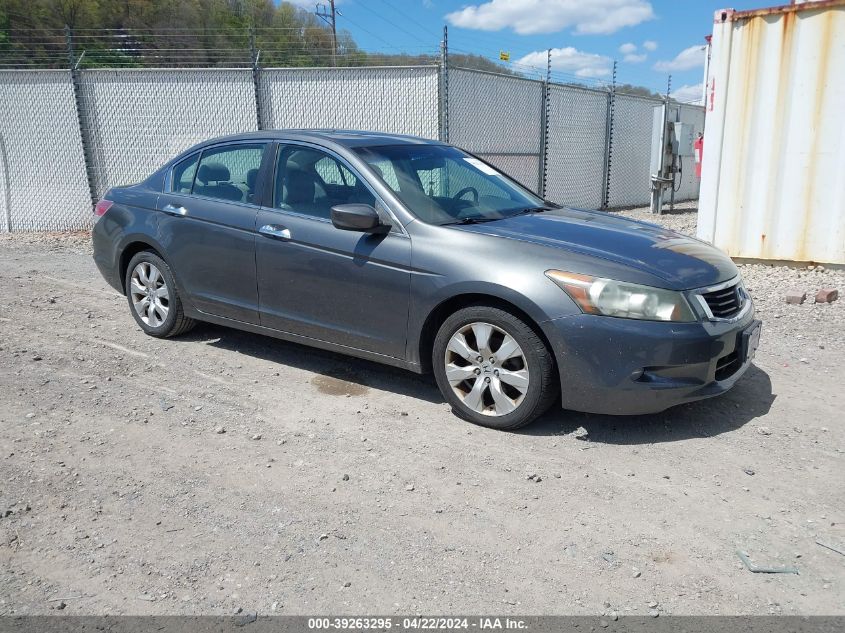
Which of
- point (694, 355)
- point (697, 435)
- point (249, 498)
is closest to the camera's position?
point (249, 498)

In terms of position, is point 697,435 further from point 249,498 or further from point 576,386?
point 249,498

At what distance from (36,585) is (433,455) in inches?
75.0

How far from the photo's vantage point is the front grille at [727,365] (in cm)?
394

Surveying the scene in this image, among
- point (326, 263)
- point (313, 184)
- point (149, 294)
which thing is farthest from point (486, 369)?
point (149, 294)

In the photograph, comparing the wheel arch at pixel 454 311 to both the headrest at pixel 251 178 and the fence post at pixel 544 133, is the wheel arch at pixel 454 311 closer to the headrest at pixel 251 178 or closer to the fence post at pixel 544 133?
the headrest at pixel 251 178

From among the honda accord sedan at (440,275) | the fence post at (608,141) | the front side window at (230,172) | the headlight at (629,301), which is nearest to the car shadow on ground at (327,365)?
the honda accord sedan at (440,275)

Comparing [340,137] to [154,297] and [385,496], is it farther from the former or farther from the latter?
[385,496]

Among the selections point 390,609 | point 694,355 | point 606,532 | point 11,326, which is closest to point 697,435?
point 694,355

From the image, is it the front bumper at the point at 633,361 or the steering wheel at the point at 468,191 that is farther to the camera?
the steering wheel at the point at 468,191

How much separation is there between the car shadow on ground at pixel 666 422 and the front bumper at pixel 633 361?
0.27 meters

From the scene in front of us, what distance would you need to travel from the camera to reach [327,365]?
5.35m

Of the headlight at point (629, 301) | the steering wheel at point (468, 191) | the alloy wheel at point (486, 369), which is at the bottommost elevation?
the alloy wheel at point (486, 369)

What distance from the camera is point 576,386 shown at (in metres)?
3.84

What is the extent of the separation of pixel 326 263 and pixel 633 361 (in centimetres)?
198
